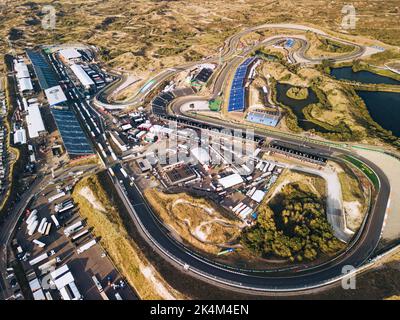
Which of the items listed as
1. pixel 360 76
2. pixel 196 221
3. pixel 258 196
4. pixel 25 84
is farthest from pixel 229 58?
pixel 196 221

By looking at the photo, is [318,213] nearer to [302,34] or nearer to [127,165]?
[127,165]

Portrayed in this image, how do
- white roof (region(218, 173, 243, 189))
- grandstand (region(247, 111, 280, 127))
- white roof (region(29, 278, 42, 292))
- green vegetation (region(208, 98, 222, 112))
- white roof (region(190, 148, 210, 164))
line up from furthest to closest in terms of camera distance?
green vegetation (region(208, 98, 222, 112)), grandstand (region(247, 111, 280, 127)), white roof (region(190, 148, 210, 164)), white roof (region(218, 173, 243, 189)), white roof (region(29, 278, 42, 292))

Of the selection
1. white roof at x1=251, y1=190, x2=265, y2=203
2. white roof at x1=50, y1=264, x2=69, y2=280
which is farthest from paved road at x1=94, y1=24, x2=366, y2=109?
white roof at x1=50, y1=264, x2=69, y2=280

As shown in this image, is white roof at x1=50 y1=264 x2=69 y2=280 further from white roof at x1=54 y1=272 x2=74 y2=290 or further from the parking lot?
white roof at x1=54 y1=272 x2=74 y2=290

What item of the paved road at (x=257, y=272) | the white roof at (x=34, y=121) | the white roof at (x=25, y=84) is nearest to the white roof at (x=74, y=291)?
the paved road at (x=257, y=272)

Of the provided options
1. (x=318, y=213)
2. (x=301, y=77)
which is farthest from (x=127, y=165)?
(x=301, y=77)

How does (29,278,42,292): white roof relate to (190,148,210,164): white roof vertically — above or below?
below

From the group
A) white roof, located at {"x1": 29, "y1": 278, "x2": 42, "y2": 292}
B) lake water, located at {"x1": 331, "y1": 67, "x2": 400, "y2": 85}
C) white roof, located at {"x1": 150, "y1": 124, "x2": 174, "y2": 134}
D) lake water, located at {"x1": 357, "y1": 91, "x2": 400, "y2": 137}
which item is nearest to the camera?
white roof, located at {"x1": 29, "y1": 278, "x2": 42, "y2": 292}
